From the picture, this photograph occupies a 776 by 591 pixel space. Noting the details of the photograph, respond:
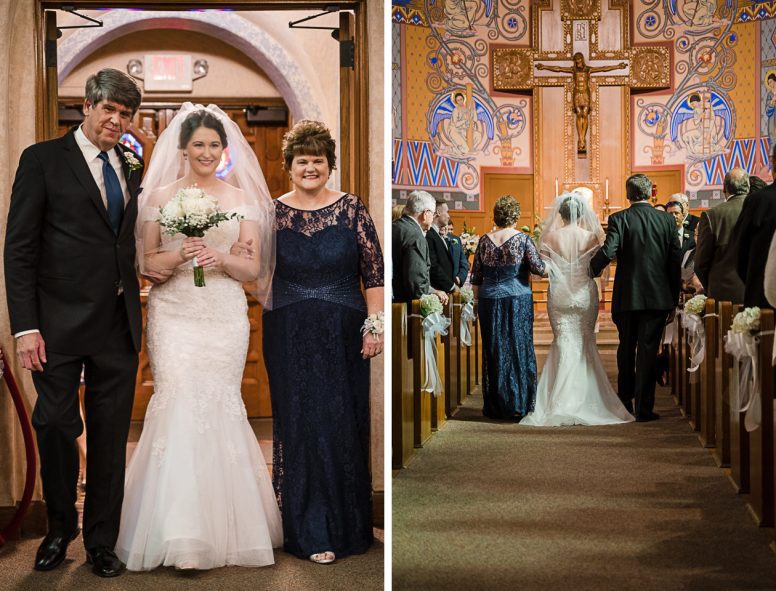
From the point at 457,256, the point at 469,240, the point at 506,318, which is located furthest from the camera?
the point at 457,256

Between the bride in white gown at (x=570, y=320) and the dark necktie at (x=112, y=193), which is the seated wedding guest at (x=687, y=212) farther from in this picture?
the dark necktie at (x=112, y=193)

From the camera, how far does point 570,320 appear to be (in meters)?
5.46

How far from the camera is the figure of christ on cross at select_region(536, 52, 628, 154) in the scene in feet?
14.0

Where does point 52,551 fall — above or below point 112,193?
below

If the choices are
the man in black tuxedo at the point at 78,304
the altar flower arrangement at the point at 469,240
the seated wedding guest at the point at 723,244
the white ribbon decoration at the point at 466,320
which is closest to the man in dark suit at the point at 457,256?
the altar flower arrangement at the point at 469,240

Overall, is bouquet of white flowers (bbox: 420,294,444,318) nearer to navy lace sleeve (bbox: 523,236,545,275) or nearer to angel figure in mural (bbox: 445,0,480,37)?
navy lace sleeve (bbox: 523,236,545,275)

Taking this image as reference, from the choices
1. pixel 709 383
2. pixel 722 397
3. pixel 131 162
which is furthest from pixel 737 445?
pixel 131 162

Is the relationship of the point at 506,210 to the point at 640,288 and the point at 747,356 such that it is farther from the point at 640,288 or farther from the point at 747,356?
the point at 747,356

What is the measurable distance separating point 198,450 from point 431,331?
6.96ft

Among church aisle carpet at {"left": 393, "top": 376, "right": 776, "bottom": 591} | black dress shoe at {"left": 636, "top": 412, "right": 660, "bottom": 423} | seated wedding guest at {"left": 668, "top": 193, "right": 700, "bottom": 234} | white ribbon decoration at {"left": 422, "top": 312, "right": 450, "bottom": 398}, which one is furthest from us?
white ribbon decoration at {"left": 422, "top": 312, "right": 450, "bottom": 398}

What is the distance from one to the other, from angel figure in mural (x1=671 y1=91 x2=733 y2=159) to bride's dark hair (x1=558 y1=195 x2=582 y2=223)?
4.06 ft

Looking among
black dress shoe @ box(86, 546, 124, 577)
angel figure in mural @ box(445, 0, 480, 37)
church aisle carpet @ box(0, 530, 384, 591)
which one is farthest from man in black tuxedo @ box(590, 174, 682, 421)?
black dress shoe @ box(86, 546, 124, 577)

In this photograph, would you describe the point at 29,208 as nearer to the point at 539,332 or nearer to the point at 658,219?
the point at 658,219

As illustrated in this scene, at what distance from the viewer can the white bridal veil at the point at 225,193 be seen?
11.1 feet
